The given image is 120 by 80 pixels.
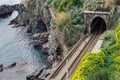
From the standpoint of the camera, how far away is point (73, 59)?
36.9 meters

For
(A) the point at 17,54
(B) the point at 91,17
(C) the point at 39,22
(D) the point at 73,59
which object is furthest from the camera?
(C) the point at 39,22

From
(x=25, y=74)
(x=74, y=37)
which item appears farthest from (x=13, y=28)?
(x=74, y=37)

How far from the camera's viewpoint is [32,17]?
8388cm

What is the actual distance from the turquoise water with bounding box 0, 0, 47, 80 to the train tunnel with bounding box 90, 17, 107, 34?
54.8ft

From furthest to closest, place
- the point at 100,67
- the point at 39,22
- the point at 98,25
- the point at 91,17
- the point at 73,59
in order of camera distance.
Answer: the point at 39,22, the point at 98,25, the point at 91,17, the point at 73,59, the point at 100,67

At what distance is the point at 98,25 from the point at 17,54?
26.7 meters

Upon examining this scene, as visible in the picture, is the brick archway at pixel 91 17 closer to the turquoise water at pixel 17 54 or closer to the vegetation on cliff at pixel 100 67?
the vegetation on cliff at pixel 100 67

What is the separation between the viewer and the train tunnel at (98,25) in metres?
45.7

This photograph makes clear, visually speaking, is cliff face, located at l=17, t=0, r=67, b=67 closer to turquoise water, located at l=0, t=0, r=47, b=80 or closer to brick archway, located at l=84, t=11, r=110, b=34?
turquoise water, located at l=0, t=0, r=47, b=80

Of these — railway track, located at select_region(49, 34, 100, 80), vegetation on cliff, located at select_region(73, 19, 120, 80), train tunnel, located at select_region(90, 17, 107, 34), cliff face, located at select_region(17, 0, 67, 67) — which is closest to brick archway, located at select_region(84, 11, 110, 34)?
train tunnel, located at select_region(90, 17, 107, 34)

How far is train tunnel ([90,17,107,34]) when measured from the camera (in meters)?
45.7

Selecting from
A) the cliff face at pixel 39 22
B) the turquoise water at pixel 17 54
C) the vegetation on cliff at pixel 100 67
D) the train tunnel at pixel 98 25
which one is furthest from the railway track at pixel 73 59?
the turquoise water at pixel 17 54

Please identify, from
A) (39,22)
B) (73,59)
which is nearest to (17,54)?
(39,22)

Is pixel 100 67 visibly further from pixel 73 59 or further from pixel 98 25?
pixel 98 25
